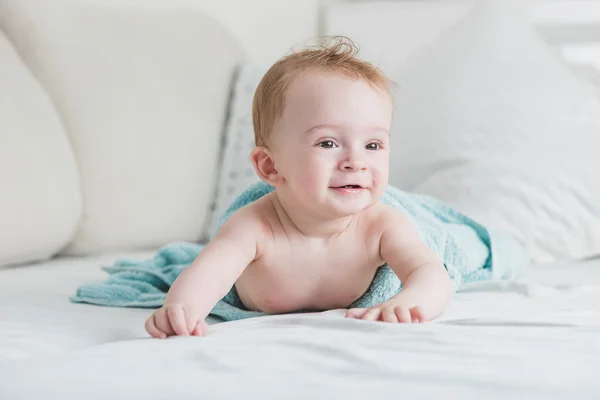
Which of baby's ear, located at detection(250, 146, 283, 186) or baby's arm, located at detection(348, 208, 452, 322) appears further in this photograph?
baby's ear, located at detection(250, 146, 283, 186)

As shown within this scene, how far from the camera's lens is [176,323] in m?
0.92

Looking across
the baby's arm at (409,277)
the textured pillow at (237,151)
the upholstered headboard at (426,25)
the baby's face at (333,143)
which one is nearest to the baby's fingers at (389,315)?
the baby's arm at (409,277)

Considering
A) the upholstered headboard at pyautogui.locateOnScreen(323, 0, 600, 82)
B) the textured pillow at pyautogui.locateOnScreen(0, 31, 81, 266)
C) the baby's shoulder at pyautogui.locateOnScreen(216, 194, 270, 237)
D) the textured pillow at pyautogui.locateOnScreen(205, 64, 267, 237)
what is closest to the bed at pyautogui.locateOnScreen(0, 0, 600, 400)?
the baby's shoulder at pyautogui.locateOnScreen(216, 194, 270, 237)

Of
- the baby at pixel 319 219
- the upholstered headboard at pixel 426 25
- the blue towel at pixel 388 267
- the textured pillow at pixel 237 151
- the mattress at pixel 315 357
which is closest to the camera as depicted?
the mattress at pixel 315 357

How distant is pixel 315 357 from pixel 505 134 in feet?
3.60

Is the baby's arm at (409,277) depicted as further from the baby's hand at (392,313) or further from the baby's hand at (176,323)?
the baby's hand at (176,323)

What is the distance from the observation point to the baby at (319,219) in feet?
3.33

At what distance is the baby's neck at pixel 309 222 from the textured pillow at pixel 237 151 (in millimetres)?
786

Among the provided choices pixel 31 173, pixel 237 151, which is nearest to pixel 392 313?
pixel 31 173

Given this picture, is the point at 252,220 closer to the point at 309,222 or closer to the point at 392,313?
the point at 309,222

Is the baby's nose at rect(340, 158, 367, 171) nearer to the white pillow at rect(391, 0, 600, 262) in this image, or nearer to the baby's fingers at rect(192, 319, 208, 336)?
the baby's fingers at rect(192, 319, 208, 336)

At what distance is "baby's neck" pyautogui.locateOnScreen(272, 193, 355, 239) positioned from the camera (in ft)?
3.57

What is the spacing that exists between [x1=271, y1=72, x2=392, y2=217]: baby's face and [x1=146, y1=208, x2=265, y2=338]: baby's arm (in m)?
0.09

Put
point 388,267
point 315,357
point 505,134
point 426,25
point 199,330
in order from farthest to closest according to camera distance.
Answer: point 426,25, point 505,134, point 388,267, point 199,330, point 315,357
